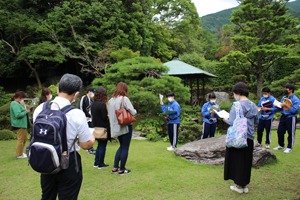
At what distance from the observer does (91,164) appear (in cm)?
408

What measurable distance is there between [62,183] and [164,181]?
199 centimetres

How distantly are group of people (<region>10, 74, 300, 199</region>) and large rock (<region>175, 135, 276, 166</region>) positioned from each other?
2.69ft

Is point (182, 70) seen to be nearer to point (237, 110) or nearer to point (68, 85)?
point (237, 110)

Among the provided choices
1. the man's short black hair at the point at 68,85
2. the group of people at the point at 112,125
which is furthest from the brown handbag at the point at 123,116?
the man's short black hair at the point at 68,85

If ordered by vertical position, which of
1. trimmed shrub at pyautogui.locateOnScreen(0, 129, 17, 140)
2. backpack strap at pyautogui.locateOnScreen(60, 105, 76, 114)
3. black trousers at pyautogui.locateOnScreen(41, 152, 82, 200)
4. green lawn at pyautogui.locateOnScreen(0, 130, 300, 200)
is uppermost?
backpack strap at pyautogui.locateOnScreen(60, 105, 76, 114)

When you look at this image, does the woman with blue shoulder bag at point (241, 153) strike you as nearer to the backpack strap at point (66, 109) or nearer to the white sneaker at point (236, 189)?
the white sneaker at point (236, 189)

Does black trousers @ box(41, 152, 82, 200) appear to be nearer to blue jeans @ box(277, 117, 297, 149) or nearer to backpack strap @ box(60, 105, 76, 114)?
backpack strap @ box(60, 105, 76, 114)

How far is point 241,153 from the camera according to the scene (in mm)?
2852

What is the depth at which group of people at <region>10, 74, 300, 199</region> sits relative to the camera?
1.71 meters

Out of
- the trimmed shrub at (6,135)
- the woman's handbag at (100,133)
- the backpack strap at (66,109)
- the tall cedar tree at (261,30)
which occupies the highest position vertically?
the tall cedar tree at (261,30)

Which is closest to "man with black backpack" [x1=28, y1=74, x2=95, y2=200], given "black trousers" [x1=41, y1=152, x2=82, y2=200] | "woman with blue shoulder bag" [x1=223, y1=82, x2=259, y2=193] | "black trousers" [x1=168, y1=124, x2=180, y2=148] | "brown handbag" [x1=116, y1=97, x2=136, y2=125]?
"black trousers" [x1=41, y1=152, x2=82, y2=200]

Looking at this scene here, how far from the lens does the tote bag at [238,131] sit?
8.87 feet

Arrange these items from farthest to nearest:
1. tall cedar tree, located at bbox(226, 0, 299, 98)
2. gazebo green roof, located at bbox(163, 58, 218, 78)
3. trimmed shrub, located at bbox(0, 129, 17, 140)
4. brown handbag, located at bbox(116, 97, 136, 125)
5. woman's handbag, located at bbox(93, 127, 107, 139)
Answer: tall cedar tree, located at bbox(226, 0, 299, 98) < gazebo green roof, located at bbox(163, 58, 218, 78) < trimmed shrub, located at bbox(0, 129, 17, 140) < woman's handbag, located at bbox(93, 127, 107, 139) < brown handbag, located at bbox(116, 97, 136, 125)

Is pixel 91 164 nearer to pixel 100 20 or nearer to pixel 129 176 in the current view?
pixel 129 176
